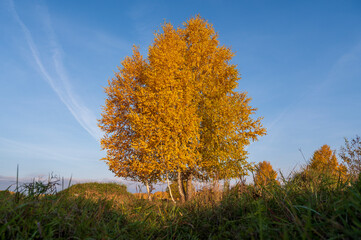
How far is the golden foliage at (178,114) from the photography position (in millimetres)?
11047

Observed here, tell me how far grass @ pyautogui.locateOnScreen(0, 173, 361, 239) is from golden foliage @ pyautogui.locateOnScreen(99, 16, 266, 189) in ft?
25.3

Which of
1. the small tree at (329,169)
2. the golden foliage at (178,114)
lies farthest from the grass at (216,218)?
the golden foliage at (178,114)

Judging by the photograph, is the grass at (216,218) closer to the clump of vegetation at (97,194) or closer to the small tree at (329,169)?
the clump of vegetation at (97,194)

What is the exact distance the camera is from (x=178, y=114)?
437 inches

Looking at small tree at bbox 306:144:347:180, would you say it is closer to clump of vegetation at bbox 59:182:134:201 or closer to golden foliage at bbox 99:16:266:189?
clump of vegetation at bbox 59:182:134:201

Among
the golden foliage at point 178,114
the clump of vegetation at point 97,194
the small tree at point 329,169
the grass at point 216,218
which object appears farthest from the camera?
the golden foliage at point 178,114

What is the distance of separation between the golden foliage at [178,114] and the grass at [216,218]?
303 inches

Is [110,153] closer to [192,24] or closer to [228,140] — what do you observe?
[228,140]

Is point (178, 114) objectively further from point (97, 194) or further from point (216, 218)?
point (216, 218)

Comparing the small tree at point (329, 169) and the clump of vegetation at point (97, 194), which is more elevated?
the small tree at point (329, 169)

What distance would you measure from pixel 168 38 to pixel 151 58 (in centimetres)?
197

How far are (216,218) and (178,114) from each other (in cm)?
861

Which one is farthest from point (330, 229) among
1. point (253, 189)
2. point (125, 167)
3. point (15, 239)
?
point (125, 167)

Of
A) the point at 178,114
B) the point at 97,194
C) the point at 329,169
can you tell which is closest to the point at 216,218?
the point at 329,169
